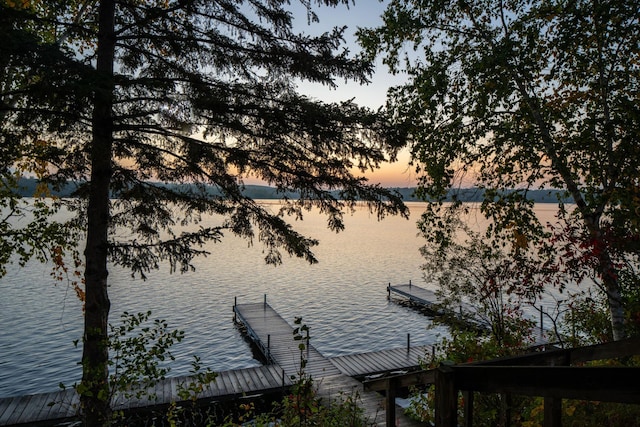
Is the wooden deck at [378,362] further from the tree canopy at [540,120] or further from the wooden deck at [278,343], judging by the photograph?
the tree canopy at [540,120]

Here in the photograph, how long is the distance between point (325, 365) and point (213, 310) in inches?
711

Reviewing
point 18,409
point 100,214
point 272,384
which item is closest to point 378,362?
point 272,384

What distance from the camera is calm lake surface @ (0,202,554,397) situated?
2297 centimetres

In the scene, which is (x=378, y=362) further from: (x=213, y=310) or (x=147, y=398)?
(x=213, y=310)

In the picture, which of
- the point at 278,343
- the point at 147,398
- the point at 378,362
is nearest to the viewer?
the point at 147,398

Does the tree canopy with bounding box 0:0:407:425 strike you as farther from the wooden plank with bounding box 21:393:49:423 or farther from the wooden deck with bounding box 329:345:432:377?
the wooden deck with bounding box 329:345:432:377

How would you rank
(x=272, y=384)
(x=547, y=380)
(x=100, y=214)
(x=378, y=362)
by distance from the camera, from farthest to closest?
(x=378, y=362), (x=272, y=384), (x=100, y=214), (x=547, y=380)

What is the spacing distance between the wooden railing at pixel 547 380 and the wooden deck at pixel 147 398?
36.0 ft

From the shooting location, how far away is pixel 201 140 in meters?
8.52

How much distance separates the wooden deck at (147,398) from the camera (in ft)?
44.6

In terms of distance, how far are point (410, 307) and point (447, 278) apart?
2378 cm

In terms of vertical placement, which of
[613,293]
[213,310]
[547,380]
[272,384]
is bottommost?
[213,310]

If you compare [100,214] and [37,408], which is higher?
[100,214]

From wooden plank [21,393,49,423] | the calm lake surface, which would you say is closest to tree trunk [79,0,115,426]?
wooden plank [21,393,49,423]
